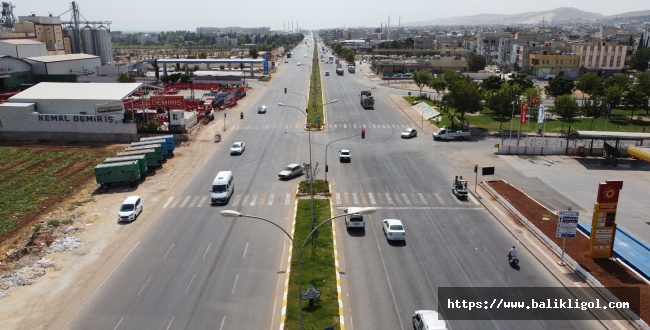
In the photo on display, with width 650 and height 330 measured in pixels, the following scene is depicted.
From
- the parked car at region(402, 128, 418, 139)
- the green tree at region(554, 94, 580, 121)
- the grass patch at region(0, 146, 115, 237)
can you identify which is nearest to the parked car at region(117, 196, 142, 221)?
the grass patch at region(0, 146, 115, 237)

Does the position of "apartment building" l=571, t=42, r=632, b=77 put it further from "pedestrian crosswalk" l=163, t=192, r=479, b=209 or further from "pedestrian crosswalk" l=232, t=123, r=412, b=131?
"pedestrian crosswalk" l=163, t=192, r=479, b=209

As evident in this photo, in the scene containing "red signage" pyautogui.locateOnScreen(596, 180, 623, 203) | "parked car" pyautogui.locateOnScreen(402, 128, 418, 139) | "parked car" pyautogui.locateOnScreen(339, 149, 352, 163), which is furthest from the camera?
"parked car" pyautogui.locateOnScreen(402, 128, 418, 139)

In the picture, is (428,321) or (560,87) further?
(560,87)

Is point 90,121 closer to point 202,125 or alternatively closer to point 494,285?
point 202,125

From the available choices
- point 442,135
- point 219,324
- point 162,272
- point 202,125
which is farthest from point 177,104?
point 219,324

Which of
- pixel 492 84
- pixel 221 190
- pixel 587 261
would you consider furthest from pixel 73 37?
pixel 587 261

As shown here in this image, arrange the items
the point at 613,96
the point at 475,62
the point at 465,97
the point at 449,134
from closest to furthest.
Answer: the point at 449,134
the point at 465,97
the point at 613,96
the point at 475,62

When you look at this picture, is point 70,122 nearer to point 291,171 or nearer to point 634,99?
point 291,171
